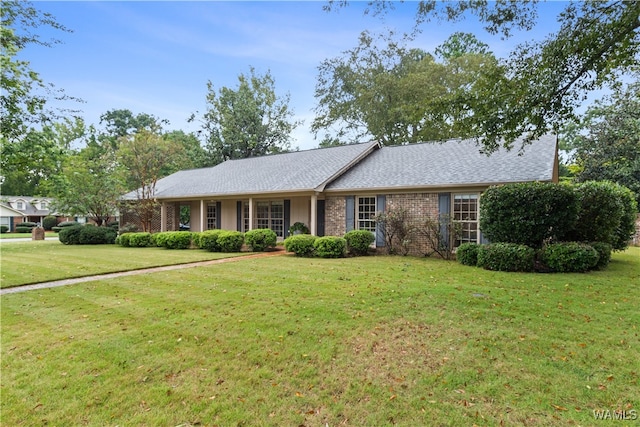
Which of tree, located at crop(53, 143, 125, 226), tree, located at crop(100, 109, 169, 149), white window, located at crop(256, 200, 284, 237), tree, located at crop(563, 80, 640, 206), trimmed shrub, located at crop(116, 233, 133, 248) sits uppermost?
tree, located at crop(100, 109, 169, 149)

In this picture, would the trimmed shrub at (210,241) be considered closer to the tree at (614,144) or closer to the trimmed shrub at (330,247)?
the trimmed shrub at (330,247)

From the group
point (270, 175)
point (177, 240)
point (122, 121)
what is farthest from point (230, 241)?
point (122, 121)

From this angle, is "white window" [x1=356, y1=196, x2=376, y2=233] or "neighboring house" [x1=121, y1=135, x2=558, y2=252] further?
"white window" [x1=356, y1=196, x2=376, y2=233]

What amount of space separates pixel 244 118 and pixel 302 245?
23246mm

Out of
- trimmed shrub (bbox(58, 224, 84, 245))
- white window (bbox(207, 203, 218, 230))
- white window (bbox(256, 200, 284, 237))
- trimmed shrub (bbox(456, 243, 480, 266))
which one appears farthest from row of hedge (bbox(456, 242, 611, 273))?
trimmed shrub (bbox(58, 224, 84, 245))

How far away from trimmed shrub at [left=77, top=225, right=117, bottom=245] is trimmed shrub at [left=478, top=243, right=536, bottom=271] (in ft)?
60.7

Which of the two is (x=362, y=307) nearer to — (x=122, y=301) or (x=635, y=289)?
(x=122, y=301)

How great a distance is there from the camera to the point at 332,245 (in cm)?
1159

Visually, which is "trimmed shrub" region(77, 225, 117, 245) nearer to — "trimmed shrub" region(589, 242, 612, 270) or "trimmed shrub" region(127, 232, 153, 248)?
"trimmed shrub" region(127, 232, 153, 248)

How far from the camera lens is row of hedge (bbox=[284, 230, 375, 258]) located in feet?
38.1

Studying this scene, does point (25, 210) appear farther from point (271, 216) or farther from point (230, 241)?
point (230, 241)

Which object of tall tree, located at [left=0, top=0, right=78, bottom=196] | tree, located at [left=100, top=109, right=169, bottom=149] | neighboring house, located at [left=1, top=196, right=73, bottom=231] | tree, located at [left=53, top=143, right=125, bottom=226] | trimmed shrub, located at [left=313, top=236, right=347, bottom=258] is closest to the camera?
tall tree, located at [left=0, top=0, right=78, bottom=196]

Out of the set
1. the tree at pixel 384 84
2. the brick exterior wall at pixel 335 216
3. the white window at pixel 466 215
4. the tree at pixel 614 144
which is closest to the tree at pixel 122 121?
the tree at pixel 384 84

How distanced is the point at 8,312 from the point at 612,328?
8963mm
